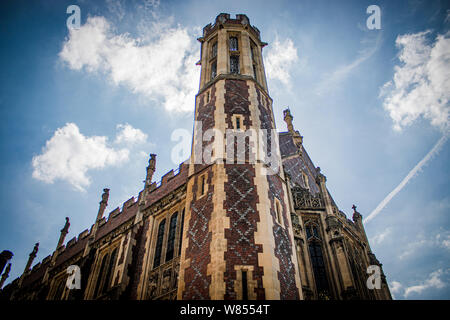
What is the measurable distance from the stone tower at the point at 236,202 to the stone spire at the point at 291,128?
498cm

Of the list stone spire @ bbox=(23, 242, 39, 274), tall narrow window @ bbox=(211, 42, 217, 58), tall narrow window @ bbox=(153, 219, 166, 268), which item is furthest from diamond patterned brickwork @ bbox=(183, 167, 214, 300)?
stone spire @ bbox=(23, 242, 39, 274)

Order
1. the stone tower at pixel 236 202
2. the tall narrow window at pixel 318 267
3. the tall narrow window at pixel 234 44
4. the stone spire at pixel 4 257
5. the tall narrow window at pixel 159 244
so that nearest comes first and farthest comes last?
the stone spire at pixel 4 257, the stone tower at pixel 236 202, the tall narrow window at pixel 318 267, the tall narrow window at pixel 159 244, the tall narrow window at pixel 234 44

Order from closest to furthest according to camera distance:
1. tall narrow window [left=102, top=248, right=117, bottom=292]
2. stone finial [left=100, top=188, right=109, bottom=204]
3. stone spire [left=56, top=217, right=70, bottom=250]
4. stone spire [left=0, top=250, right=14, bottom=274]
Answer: stone spire [left=0, top=250, right=14, bottom=274] → tall narrow window [left=102, top=248, right=117, bottom=292] → stone finial [left=100, top=188, right=109, bottom=204] → stone spire [left=56, top=217, right=70, bottom=250]

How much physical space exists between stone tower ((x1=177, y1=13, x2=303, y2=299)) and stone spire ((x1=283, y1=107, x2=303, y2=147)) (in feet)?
16.4

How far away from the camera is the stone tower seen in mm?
10008

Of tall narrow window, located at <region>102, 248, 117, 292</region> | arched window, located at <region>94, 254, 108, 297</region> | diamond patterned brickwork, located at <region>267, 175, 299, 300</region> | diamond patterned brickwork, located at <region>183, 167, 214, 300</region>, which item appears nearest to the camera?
diamond patterned brickwork, located at <region>183, 167, 214, 300</region>

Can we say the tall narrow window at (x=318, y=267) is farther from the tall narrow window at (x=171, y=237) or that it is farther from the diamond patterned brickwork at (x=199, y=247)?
the tall narrow window at (x=171, y=237)

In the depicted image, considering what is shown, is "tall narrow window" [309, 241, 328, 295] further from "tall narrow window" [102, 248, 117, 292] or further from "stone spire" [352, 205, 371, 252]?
"tall narrow window" [102, 248, 117, 292]

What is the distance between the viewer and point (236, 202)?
11.7 meters

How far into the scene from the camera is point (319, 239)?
15.3 m

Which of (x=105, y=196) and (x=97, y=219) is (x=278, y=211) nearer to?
(x=97, y=219)

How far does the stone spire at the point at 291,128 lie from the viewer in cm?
2181

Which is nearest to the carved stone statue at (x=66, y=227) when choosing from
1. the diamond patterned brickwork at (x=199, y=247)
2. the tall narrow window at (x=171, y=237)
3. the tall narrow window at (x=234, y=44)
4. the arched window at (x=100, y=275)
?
the arched window at (x=100, y=275)
